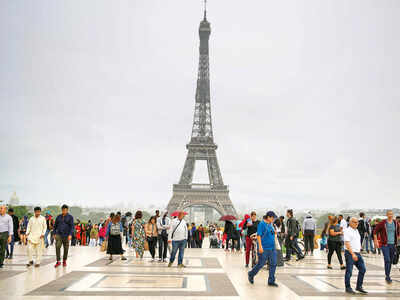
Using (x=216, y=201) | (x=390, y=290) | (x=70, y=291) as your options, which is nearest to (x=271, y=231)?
(x=390, y=290)

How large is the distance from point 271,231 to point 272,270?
3.27ft

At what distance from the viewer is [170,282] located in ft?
36.2

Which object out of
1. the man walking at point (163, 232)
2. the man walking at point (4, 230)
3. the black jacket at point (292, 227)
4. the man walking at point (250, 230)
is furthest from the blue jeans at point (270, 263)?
the man walking at point (4, 230)

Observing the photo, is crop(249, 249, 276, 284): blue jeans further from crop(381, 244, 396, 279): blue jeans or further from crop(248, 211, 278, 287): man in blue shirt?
crop(381, 244, 396, 279): blue jeans

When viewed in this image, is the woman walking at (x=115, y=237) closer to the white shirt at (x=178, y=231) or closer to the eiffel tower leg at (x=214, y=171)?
the white shirt at (x=178, y=231)

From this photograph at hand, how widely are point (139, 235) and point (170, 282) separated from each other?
21.9 feet

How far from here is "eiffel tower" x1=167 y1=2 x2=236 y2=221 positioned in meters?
76.4

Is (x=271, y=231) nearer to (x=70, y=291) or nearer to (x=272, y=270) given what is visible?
(x=272, y=270)

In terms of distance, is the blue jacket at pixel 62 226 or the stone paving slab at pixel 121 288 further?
the blue jacket at pixel 62 226

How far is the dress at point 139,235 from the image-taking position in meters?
17.3

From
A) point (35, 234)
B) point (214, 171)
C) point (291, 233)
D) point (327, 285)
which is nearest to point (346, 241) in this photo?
point (327, 285)

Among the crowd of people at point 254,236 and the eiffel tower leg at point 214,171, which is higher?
the eiffel tower leg at point 214,171

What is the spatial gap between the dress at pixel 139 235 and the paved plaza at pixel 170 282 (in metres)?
2.08

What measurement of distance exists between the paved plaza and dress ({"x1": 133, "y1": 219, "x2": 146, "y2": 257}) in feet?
6.84
